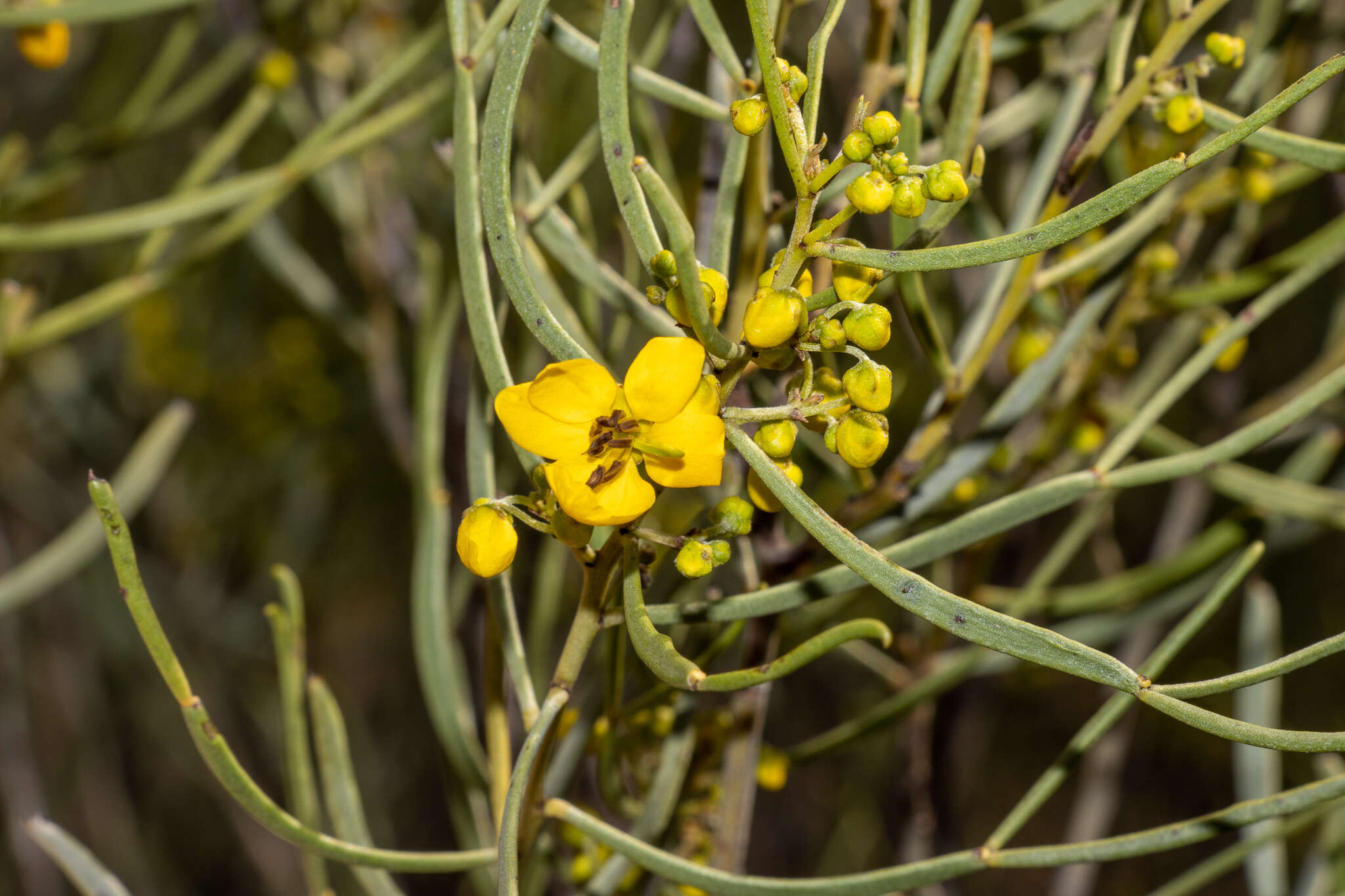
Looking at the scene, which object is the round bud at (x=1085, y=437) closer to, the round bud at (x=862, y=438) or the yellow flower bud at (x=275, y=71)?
the round bud at (x=862, y=438)

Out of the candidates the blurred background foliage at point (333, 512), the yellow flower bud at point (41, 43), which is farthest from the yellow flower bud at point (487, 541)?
the yellow flower bud at point (41, 43)

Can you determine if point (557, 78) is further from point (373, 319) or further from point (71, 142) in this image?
point (71, 142)

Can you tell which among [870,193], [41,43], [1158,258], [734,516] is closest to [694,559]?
[734,516]

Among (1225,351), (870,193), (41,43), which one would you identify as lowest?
(870,193)

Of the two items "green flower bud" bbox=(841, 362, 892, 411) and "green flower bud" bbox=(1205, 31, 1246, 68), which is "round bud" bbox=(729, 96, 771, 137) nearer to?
"green flower bud" bbox=(841, 362, 892, 411)

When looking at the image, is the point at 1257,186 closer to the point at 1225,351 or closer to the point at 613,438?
the point at 1225,351

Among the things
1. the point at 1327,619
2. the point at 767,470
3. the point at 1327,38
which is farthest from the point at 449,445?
the point at 1327,619
